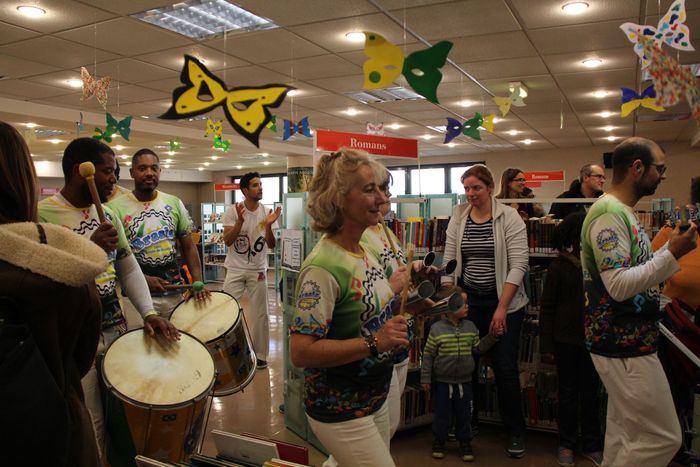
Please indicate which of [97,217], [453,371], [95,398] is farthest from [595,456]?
[97,217]

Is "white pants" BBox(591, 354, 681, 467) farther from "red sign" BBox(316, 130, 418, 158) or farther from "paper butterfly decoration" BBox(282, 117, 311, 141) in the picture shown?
"paper butterfly decoration" BBox(282, 117, 311, 141)

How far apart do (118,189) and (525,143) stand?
461 inches

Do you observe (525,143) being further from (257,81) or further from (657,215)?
(257,81)

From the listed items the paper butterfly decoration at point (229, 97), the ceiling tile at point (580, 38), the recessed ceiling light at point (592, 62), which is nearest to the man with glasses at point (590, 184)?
the ceiling tile at point (580, 38)

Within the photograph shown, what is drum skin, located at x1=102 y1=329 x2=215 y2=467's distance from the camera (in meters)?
2.16

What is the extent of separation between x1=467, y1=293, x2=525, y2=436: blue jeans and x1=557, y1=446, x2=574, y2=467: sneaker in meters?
0.25

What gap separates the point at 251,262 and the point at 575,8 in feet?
11.4

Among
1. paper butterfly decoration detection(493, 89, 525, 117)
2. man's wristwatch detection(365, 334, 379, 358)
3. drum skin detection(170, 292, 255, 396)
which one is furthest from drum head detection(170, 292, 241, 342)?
paper butterfly decoration detection(493, 89, 525, 117)

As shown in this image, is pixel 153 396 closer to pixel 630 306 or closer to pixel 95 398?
pixel 95 398

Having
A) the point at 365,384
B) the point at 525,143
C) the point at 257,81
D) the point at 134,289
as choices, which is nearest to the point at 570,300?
the point at 365,384

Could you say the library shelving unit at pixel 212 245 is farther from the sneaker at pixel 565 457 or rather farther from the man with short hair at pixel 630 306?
the man with short hair at pixel 630 306

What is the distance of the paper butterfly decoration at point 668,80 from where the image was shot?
2.51 metres

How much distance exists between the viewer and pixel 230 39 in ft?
17.1

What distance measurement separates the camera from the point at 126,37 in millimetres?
5113
